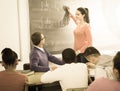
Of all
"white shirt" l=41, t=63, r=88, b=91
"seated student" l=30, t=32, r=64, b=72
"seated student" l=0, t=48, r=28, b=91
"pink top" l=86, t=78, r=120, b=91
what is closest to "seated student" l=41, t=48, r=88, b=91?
"white shirt" l=41, t=63, r=88, b=91

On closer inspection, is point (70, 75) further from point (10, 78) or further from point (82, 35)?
point (82, 35)

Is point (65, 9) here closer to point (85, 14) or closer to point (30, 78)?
point (85, 14)

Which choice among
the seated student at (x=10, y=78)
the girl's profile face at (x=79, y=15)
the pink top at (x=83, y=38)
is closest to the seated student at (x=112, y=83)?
the seated student at (x=10, y=78)

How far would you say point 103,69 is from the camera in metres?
2.53

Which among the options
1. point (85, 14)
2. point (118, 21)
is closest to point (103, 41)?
point (118, 21)

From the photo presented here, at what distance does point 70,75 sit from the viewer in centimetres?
256

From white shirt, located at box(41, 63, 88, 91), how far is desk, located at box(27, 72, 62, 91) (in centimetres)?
33

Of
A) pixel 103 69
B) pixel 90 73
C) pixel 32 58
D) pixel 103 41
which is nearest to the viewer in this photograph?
pixel 103 69

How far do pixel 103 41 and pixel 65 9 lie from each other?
1.13 meters

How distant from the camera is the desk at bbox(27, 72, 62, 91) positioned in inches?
114

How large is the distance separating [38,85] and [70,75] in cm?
64

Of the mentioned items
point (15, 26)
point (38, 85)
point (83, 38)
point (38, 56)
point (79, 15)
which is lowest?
point (38, 85)

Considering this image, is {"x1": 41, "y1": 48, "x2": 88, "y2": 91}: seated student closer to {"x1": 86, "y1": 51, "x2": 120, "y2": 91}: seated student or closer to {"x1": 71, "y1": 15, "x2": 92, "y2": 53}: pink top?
{"x1": 86, "y1": 51, "x2": 120, "y2": 91}: seated student

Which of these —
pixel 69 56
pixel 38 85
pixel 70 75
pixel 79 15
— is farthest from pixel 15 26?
pixel 70 75
